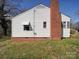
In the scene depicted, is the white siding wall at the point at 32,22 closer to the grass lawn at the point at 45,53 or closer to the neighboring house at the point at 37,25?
the neighboring house at the point at 37,25

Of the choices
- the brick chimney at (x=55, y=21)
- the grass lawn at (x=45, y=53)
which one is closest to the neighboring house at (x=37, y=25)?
the brick chimney at (x=55, y=21)

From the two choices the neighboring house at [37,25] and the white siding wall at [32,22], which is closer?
the neighboring house at [37,25]

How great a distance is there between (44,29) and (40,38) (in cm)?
162

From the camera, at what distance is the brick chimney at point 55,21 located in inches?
1390

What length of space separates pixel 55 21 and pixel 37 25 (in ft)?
10.2

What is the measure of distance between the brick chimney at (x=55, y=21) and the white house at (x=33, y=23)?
833mm

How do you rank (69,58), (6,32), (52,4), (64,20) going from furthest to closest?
(6,32)
(64,20)
(52,4)
(69,58)

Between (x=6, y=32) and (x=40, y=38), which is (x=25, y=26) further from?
(x=6, y=32)

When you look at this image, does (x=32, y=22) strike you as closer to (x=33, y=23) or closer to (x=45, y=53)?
(x=33, y=23)

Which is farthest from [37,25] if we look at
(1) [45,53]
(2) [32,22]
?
(1) [45,53]

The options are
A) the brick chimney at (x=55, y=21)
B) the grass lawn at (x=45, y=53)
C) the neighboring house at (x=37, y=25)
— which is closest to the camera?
the grass lawn at (x=45, y=53)

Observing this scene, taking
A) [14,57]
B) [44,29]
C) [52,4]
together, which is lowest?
[14,57]

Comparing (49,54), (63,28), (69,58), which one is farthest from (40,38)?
(69,58)

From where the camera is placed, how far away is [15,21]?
122ft
